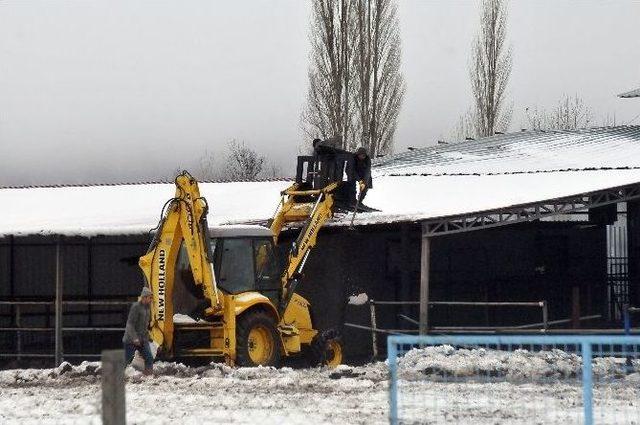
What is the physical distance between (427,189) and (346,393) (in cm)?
1377

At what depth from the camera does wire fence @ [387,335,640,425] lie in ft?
35.8

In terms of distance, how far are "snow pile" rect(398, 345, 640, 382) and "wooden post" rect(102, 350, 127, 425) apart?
3.43 meters

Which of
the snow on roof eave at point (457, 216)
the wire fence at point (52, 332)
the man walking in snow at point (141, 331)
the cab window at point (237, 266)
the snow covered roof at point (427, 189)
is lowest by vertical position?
the wire fence at point (52, 332)

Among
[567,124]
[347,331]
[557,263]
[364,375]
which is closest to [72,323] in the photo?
[347,331]

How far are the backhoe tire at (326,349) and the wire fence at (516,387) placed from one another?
9294 mm

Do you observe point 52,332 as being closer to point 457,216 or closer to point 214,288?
point 214,288

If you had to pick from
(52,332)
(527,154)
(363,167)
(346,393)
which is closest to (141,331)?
(346,393)

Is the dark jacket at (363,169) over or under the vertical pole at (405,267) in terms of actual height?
over

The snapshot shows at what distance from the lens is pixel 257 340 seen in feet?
69.6

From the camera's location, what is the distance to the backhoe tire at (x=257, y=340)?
2069 centimetres

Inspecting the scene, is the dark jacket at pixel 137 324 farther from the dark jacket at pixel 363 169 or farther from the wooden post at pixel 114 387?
the wooden post at pixel 114 387

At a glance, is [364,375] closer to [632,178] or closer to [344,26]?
[632,178]

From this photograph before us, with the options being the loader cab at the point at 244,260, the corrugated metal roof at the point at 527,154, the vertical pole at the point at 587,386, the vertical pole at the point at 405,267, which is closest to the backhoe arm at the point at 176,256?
the loader cab at the point at 244,260

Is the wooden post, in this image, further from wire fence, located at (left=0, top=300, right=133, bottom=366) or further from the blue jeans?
wire fence, located at (left=0, top=300, right=133, bottom=366)
